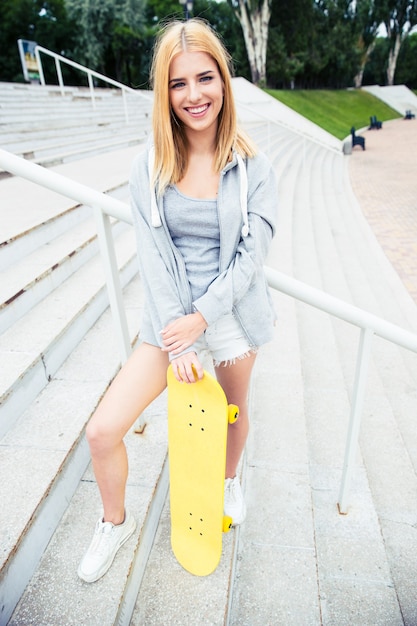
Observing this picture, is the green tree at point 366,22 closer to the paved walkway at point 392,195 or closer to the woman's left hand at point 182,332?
the paved walkway at point 392,195

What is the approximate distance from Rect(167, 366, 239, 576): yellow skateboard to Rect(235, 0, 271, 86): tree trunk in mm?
25754

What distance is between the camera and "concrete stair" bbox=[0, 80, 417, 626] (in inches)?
51.4

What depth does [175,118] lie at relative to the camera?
4.09ft

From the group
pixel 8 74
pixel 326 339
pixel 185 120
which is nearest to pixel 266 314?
pixel 185 120

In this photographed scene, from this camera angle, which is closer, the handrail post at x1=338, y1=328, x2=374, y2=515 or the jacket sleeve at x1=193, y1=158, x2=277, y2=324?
the jacket sleeve at x1=193, y1=158, x2=277, y2=324

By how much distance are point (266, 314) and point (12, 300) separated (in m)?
1.34

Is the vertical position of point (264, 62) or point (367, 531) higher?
point (264, 62)

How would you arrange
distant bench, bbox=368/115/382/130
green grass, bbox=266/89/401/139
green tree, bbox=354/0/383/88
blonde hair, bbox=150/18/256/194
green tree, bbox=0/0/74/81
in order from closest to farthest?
blonde hair, bbox=150/18/256/194 → green grass, bbox=266/89/401/139 → green tree, bbox=0/0/74/81 → distant bench, bbox=368/115/382/130 → green tree, bbox=354/0/383/88

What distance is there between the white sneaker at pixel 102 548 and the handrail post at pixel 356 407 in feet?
2.92

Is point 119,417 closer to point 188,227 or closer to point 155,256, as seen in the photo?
point 155,256

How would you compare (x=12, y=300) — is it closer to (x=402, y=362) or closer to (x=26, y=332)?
(x=26, y=332)

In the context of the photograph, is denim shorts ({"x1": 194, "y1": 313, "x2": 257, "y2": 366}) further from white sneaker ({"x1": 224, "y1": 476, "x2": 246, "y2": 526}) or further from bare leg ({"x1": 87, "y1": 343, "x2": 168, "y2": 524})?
white sneaker ({"x1": 224, "y1": 476, "x2": 246, "y2": 526})

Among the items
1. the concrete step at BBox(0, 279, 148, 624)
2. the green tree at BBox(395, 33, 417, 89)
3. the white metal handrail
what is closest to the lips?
the white metal handrail

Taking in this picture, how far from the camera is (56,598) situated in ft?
4.06
